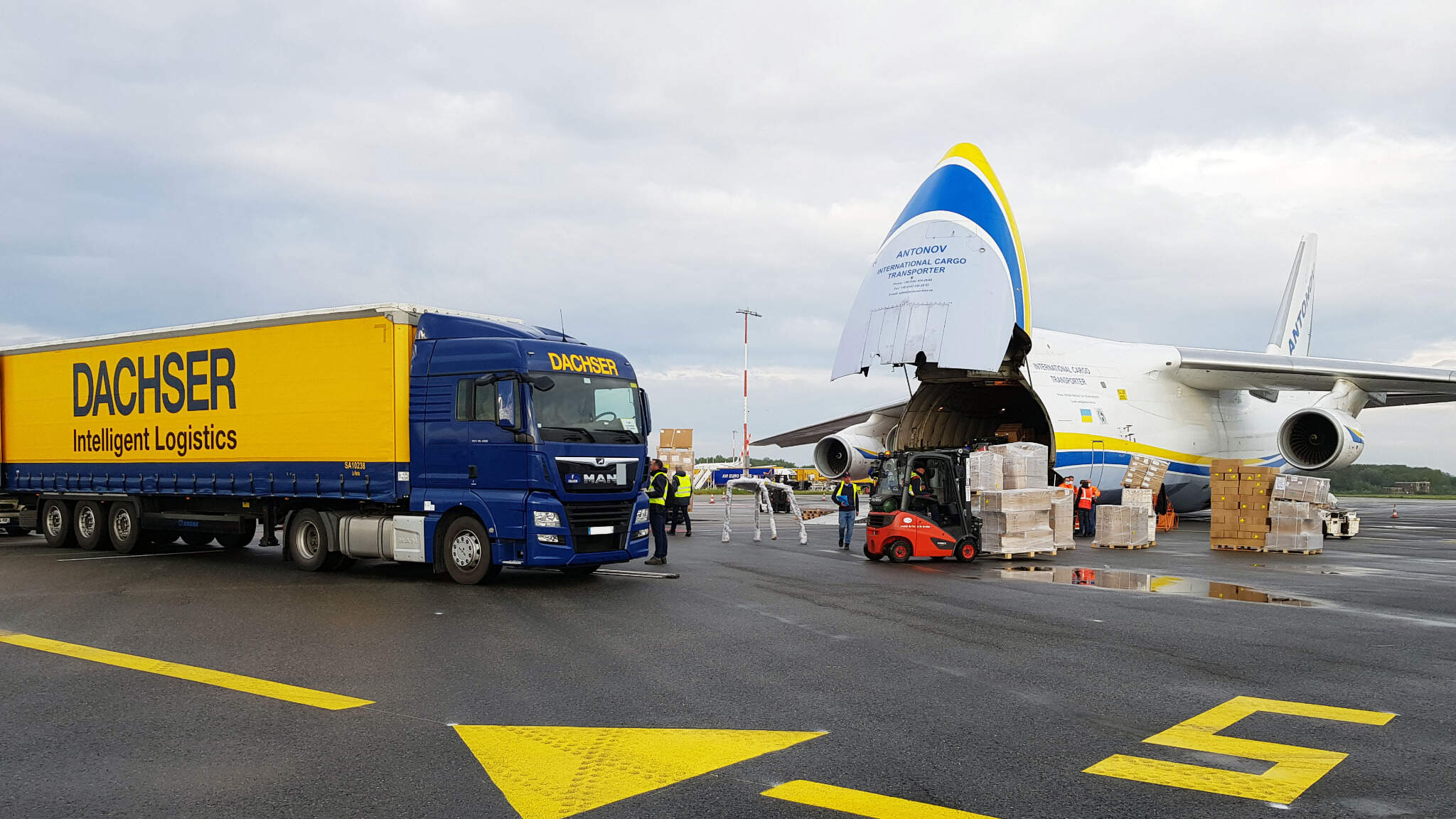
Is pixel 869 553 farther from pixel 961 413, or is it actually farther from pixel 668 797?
pixel 668 797

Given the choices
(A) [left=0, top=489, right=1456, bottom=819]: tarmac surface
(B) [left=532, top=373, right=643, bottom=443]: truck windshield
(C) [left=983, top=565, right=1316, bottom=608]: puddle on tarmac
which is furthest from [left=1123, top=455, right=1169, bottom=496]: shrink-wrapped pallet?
(B) [left=532, top=373, right=643, bottom=443]: truck windshield

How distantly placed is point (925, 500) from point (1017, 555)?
2211mm

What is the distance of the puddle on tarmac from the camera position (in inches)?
462

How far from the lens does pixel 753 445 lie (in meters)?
32.5

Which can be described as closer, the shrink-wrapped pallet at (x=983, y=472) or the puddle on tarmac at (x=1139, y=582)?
the puddle on tarmac at (x=1139, y=582)

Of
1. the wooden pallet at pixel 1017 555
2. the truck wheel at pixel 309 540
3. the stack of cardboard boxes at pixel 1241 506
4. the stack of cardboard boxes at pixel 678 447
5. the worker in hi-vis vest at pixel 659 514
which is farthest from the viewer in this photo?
the stack of cardboard boxes at pixel 678 447

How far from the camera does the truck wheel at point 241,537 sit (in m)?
14.9

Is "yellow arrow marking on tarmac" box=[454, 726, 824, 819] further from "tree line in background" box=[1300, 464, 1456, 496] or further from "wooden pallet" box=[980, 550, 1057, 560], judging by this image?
"tree line in background" box=[1300, 464, 1456, 496]

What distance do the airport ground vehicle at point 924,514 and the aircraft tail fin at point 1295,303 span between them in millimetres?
19460

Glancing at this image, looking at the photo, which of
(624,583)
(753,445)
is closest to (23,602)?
Answer: (624,583)

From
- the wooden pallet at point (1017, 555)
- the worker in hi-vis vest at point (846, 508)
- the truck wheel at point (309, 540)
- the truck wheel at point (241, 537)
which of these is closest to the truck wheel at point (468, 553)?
the truck wheel at point (309, 540)

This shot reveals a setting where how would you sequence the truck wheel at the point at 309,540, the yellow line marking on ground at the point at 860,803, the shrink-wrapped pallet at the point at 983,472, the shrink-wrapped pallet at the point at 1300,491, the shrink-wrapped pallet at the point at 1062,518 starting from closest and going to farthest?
the yellow line marking on ground at the point at 860,803 → the truck wheel at the point at 309,540 → the shrink-wrapped pallet at the point at 983,472 → the shrink-wrapped pallet at the point at 1062,518 → the shrink-wrapped pallet at the point at 1300,491

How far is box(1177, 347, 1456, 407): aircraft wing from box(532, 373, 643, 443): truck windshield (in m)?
17.1

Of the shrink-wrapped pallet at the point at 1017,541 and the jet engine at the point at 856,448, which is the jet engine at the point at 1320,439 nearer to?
the jet engine at the point at 856,448
